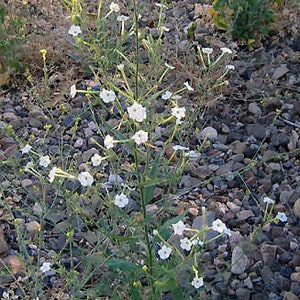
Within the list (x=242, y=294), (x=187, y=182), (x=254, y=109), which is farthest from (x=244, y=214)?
(x=254, y=109)

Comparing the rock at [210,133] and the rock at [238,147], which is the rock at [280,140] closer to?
the rock at [238,147]

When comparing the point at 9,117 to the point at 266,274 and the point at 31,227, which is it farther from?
the point at 266,274

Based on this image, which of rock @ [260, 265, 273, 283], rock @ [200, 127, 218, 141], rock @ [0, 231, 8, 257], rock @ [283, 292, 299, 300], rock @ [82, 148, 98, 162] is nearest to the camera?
rock @ [283, 292, 299, 300]

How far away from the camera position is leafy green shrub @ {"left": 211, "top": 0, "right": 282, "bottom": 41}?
345 centimetres

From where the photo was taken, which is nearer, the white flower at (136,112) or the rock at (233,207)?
the white flower at (136,112)

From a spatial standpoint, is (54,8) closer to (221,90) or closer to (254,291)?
(221,90)

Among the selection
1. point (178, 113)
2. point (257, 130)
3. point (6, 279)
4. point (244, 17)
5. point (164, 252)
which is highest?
point (178, 113)

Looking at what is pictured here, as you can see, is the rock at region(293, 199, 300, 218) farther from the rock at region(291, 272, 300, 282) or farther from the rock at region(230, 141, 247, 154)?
the rock at region(230, 141, 247, 154)

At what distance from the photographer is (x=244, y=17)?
139 inches

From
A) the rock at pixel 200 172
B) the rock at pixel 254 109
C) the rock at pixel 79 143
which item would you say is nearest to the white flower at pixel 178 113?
the rock at pixel 200 172

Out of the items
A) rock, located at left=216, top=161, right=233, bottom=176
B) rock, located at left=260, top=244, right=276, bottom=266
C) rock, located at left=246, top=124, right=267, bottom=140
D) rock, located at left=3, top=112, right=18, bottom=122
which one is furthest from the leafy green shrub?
rock, located at left=260, top=244, right=276, bottom=266

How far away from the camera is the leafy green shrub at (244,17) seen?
136 inches

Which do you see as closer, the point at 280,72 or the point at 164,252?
the point at 164,252

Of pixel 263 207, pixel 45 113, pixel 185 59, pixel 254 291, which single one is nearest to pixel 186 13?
pixel 185 59
